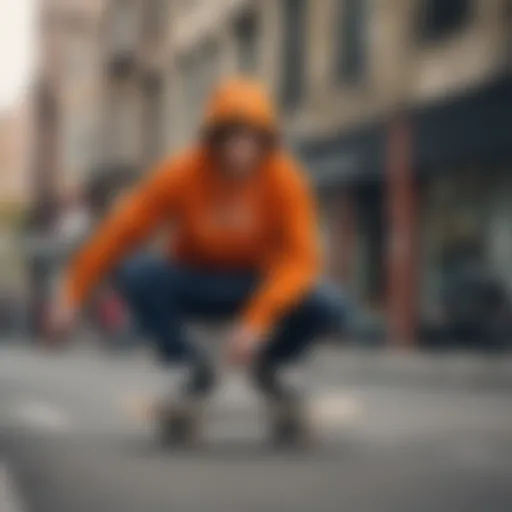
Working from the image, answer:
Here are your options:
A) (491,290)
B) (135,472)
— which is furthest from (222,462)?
(491,290)

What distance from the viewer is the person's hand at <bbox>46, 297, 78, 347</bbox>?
0.80 metres

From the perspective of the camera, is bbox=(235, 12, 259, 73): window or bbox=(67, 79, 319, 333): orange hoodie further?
bbox=(235, 12, 259, 73): window

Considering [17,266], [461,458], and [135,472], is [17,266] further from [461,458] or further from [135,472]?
[461,458]

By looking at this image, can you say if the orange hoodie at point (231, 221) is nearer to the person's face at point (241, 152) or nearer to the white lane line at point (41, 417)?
the person's face at point (241, 152)

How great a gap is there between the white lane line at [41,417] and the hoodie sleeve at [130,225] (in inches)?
4.6

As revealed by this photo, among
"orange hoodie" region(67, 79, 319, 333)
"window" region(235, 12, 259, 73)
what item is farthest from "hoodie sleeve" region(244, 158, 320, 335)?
"window" region(235, 12, 259, 73)

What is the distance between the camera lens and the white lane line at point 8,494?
2.19 feet

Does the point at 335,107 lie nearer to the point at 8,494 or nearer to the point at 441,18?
the point at 441,18

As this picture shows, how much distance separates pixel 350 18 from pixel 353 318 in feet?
0.64

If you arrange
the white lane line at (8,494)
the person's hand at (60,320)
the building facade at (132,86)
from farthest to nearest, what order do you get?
1. the building facade at (132,86)
2. the person's hand at (60,320)
3. the white lane line at (8,494)

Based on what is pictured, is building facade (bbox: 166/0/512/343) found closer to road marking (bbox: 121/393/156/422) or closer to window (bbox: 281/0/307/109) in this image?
window (bbox: 281/0/307/109)

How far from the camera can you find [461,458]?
833 mm

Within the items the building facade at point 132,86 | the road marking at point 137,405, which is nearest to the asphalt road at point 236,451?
the road marking at point 137,405

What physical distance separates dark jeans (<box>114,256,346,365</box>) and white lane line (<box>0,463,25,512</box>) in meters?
0.15
